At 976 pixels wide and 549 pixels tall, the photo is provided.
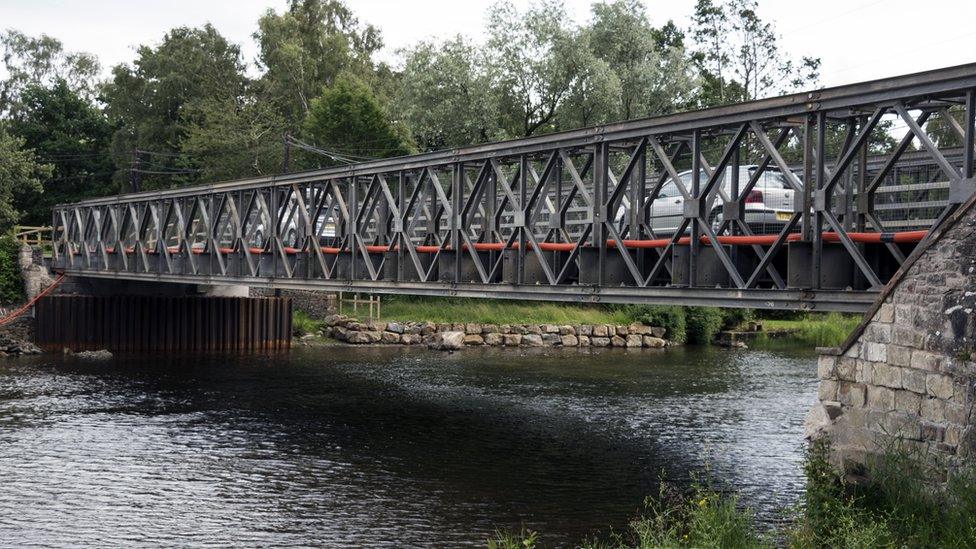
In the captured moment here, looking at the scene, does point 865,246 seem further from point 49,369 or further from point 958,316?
point 49,369

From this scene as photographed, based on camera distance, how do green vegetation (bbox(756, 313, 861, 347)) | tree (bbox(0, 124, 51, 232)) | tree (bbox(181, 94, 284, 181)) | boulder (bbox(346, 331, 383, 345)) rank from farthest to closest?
tree (bbox(181, 94, 284, 181))
tree (bbox(0, 124, 51, 232))
green vegetation (bbox(756, 313, 861, 347))
boulder (bbox(346, 331, 383, 345))

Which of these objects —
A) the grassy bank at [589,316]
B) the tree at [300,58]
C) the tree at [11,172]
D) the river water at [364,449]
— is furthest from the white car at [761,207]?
the tree at [300,58]

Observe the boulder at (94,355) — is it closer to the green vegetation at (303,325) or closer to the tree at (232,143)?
the green vegetation at (303,325)

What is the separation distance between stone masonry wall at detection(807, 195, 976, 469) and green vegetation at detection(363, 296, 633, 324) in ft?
128

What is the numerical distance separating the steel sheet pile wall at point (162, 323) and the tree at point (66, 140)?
3565cm

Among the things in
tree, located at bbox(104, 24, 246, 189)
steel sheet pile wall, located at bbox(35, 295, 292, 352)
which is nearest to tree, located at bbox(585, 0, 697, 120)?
steel sheet pile wall, located at bbox(35, 295, 292, 352)

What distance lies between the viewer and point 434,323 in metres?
53.0

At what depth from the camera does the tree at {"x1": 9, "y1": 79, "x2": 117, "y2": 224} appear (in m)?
79.5

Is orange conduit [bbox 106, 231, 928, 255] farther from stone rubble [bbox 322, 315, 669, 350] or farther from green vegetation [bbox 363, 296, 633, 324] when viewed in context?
green vegetation [bbox 363, 296, 633, 324]

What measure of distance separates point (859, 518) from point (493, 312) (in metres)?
42.5

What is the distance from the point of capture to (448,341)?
1965 inches

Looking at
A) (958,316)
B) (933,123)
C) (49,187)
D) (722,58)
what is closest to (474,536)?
(958,316)

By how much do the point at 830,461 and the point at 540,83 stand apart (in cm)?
4287

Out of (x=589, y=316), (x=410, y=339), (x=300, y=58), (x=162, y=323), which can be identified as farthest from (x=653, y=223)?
(x=300, y=58)
